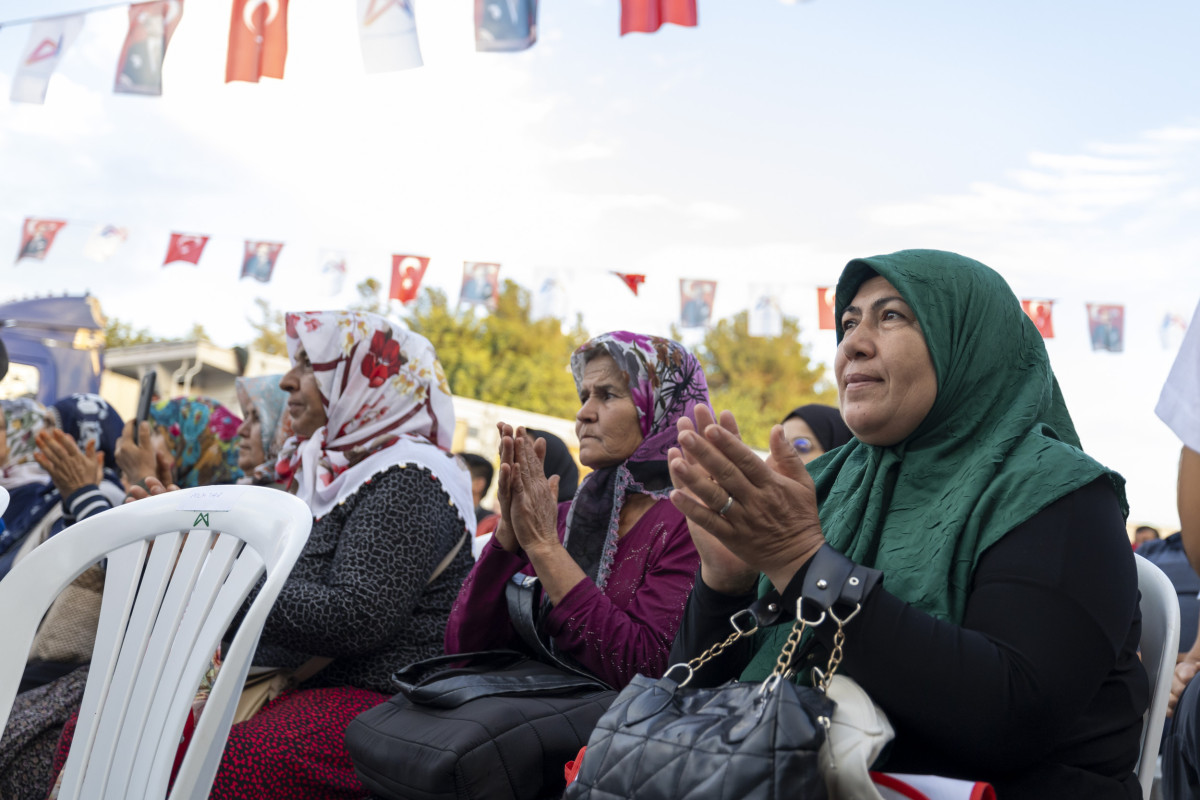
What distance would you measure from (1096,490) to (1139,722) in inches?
16.6

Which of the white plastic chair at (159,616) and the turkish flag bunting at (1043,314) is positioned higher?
the turkish flag bunting at (1043,314)

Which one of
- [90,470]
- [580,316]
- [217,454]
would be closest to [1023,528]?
[90,470]

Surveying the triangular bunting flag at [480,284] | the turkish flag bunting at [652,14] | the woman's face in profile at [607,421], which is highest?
the turkish flag bunting at [652,14]

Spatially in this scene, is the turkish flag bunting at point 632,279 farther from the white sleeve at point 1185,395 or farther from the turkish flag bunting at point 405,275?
the white sleeve at point 1185,395

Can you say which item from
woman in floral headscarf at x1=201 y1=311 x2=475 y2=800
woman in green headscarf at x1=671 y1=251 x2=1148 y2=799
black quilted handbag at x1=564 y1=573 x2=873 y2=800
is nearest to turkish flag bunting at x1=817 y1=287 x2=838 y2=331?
woman in floral headscarf at x1=201 y1=311 x2=475 y2=800

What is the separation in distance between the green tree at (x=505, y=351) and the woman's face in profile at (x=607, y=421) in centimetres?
2510

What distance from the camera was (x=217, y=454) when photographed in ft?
15.9

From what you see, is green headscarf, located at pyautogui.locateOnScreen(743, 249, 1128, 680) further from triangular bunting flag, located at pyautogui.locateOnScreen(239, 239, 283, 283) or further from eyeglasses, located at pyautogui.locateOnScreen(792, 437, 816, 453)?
triangular bunting flag, located at pyautogui.locateOnScreen(239, 239, 283, 283)

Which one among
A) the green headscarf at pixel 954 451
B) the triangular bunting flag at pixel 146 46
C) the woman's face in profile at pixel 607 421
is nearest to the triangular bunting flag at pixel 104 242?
the triangular bunting flag at pixel 146 46

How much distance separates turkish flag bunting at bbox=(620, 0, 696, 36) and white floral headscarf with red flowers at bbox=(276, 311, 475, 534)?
3.83 metres

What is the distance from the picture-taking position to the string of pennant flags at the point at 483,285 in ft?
36.6

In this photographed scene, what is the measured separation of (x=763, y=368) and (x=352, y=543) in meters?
35.3

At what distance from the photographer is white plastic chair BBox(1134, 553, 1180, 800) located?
62.9 inches

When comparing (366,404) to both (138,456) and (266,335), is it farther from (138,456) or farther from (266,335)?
(266,335)
